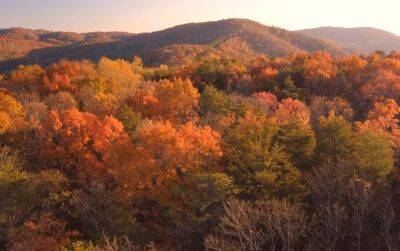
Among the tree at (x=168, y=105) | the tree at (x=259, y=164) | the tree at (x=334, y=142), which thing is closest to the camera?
the tree at (x=259, y=164)

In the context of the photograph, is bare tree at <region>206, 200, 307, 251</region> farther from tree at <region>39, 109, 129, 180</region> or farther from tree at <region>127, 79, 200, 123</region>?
tree at <region>127, 79, 200, 123</region>

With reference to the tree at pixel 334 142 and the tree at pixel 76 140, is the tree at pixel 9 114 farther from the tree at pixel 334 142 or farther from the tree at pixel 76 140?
the tree at pixel 334 142

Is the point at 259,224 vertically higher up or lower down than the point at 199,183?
lower down

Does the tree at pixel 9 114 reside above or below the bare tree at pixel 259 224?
above

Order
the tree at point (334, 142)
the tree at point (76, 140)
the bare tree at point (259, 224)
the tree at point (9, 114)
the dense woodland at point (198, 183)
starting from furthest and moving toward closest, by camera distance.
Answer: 1. the tree at point (9, 114)
2. the tree at point (76, 140)
3. the tree at point (334, 142)
4. the dense woodland at point (198, 183)
5. the bare tree at point (259, 224)

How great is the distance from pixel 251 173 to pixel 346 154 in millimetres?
9714

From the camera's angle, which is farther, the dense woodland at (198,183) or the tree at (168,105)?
the tree at (168,105)

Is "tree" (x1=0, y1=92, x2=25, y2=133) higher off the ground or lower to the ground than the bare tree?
higher

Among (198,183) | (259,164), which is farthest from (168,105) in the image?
(259,164)

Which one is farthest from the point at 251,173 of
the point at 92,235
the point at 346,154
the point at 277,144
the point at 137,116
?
the point at 137,116

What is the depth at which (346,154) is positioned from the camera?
38375 mm

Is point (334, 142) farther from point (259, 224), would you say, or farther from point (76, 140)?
point (76, 140)

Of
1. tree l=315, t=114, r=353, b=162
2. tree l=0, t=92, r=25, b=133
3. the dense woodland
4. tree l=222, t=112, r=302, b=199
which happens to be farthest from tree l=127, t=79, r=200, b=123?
tree l=315, t=114, r=353, b=162

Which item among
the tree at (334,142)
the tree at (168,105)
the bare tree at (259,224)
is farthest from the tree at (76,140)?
the tree at (334,142)
